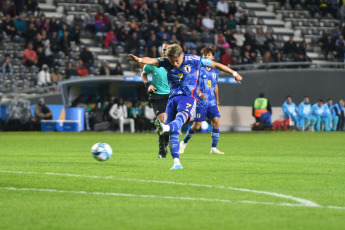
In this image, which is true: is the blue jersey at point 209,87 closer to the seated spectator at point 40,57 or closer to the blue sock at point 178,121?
the blue sock at point 178,121

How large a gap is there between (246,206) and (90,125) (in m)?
25.3

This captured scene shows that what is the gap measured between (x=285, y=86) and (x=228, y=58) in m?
3.46

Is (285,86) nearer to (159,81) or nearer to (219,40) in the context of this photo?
(219,40)

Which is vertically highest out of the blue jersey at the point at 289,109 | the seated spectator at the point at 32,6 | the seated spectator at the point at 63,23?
the seated spectator at the point at 32,6

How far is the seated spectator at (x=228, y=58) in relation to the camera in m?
37.3

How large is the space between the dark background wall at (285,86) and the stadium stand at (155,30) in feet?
4.66

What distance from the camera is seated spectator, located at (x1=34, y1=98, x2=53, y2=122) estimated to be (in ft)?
103

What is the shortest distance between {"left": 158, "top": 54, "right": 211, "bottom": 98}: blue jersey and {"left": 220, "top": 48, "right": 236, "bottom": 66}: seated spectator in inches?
963

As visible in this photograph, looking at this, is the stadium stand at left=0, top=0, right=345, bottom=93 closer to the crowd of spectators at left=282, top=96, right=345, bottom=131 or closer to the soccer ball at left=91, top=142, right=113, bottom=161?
the crowd of spectators at left=282, top=96, right=345, bottom=131

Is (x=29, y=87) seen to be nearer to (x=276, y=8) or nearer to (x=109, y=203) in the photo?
(x=276, y=8)

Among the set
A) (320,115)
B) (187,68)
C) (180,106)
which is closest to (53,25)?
(320,115)

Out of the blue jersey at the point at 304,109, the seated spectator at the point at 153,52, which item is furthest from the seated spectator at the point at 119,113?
the blue jersey at the point at 304,109

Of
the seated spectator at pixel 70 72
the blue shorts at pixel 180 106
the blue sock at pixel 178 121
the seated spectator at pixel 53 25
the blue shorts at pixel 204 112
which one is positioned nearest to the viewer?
the blue sock at pixel 178 121

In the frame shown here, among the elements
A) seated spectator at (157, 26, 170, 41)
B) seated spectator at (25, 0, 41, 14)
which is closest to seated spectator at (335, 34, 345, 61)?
seated spectator at (157, 26, 170, 41)
